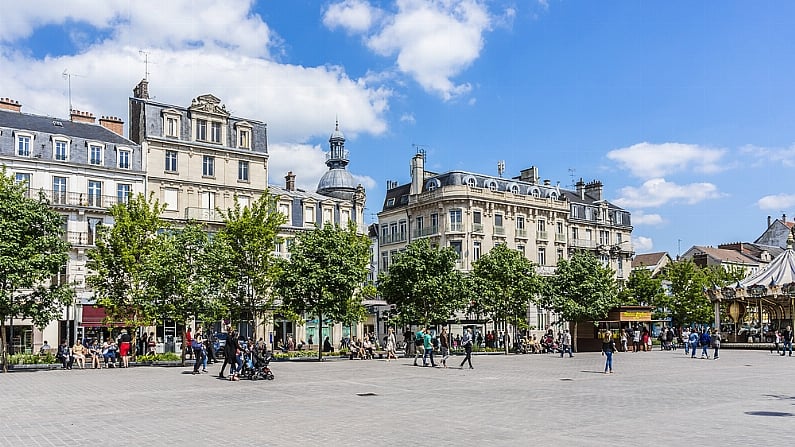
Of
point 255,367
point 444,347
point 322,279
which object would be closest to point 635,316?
point 444,347

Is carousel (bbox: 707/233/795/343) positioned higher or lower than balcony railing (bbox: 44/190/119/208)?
lower

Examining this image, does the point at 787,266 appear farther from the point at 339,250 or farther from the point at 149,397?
the point at 149,397

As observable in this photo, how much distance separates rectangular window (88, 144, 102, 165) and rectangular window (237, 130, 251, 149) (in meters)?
10.3

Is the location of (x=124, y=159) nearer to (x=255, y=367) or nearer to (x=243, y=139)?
(x=243, y=139)

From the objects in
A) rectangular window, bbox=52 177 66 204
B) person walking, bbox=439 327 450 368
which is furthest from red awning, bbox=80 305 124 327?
person walking, bbox=439 327 450 368

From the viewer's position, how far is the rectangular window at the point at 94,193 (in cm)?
4925

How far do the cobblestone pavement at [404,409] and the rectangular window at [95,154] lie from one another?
80.6 feet

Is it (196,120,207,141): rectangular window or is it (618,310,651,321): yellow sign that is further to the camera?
(196,120,207,141): rectangular window

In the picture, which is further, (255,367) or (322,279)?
(322,279)

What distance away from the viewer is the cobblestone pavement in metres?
12.8

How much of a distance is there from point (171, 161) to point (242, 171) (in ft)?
18.1

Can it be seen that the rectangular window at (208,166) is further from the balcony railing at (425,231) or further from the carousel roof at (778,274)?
the carousel roof at (778,274)

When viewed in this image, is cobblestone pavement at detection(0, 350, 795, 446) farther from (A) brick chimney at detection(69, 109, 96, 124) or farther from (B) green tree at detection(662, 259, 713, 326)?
(B) green tree at detection(662, 259, 713, 326)

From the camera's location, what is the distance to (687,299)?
63.1 meters
